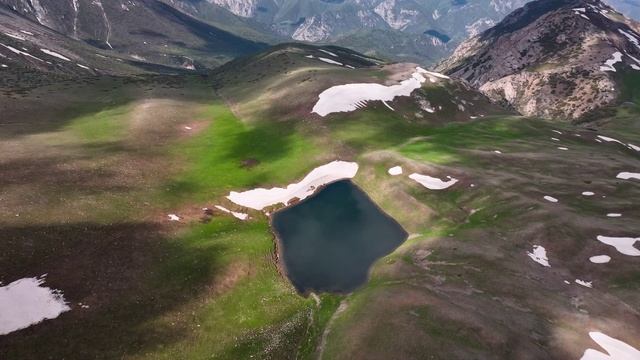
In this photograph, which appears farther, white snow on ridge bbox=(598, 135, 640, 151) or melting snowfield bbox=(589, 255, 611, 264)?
white snow on ridge bbox=(598, 135, 640, 151)

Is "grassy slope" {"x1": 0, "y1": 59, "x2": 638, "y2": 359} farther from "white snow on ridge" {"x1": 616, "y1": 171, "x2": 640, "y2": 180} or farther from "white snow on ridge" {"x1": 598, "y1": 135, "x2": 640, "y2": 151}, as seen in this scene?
"white snow on ridge" {"x1": 598, "y1": 135, "x2": 640, "y2": 151}

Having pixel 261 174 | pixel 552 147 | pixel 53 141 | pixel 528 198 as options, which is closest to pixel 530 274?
pixel 528 198

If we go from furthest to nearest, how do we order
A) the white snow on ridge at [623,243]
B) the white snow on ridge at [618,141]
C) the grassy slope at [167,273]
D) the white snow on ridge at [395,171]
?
the white snow on ridge at [618,141]
the white snow on ridge at [395,171]
the white snow on ridge at [623,243]
the grassy slope at [167,273]

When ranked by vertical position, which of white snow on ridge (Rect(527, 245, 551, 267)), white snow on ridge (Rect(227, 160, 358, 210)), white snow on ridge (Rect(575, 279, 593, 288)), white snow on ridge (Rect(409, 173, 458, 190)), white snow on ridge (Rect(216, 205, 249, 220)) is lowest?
white snow on ridge (Rect(227, 160, 358, 210))

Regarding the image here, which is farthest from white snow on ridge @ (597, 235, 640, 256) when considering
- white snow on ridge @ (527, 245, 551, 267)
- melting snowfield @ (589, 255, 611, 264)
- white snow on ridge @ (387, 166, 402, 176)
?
white snow on ridge @ (387, 166, 402, 176)

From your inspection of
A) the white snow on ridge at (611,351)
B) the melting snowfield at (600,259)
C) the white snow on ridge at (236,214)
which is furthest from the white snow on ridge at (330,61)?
the white snow on ridge at (611,351)

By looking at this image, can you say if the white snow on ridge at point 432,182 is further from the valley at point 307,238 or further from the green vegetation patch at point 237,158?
the green vegetation patch at point 237,158

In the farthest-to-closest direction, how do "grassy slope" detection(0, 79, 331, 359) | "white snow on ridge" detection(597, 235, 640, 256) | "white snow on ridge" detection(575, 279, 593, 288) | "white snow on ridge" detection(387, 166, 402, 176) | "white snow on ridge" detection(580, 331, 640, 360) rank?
"white snow on ridge" detection(387, 166, 402, 176) → "white snow on ridge" detection(597, 235, 640, 256) → "white snow on ridge" detection(575, 279, 593, 288) → "grassy slope" detection(0, 79, 331, 359) → "white snow on ridge" detection(580, 331, 640, 360)

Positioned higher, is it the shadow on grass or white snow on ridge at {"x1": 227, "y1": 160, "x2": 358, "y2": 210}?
the shadow on grass
